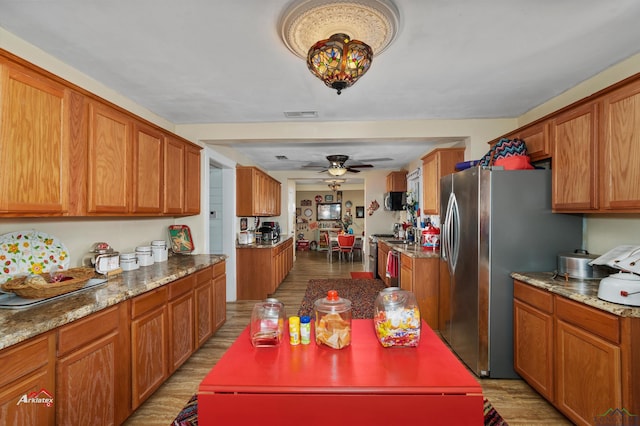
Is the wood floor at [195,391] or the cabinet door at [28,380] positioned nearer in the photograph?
the cabinet door at [28,380]

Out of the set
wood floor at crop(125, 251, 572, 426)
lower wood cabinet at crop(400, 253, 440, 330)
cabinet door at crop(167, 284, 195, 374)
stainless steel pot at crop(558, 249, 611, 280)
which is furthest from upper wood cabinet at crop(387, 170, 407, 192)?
cabinet door at crop(167, 284, 195, 374)

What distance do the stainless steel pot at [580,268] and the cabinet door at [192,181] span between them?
3.60 meters

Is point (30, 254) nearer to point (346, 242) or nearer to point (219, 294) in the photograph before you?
point (219, 294)

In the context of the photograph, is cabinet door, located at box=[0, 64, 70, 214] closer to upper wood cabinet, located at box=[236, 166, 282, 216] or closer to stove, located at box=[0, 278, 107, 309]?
stove, located at box=[0, 278, 107, 309]

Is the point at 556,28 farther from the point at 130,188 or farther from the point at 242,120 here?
the point at 130,188

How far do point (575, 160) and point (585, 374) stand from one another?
150 cm

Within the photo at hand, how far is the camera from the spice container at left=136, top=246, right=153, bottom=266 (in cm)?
275

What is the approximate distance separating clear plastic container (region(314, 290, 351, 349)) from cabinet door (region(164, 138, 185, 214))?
224cm

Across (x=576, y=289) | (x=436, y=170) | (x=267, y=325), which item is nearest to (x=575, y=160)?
(x=576, y=289)

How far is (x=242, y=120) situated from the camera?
11.8 ft

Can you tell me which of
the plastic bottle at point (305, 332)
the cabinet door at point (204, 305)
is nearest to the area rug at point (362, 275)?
the cabinet door at point (204, 305)

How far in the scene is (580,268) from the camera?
2135 millimetres

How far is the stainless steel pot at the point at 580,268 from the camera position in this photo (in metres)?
2.11

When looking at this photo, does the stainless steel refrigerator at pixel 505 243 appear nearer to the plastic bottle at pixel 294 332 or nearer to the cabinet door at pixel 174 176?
the plastic bottle at pixel 294 332
